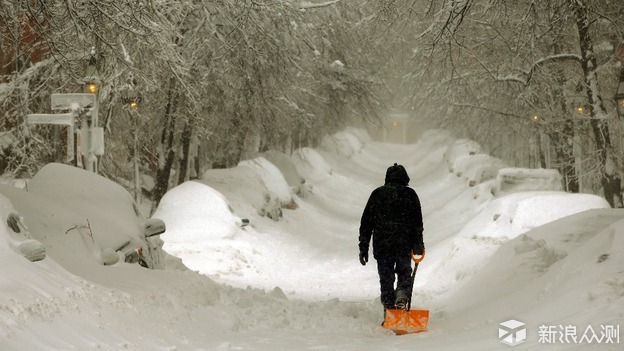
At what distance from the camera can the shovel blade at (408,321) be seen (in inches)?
329

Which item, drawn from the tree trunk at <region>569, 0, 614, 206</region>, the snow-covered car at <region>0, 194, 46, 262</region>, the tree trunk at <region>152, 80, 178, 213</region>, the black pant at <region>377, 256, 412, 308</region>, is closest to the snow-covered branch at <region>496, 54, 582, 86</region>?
the tree trunk at <region>569, 0, 614, 206</region>

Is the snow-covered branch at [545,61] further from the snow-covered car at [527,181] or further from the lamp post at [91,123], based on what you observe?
the lamp post at [91,123]

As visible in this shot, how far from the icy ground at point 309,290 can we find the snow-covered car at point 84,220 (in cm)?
32

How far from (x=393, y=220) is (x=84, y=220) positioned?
131 inches

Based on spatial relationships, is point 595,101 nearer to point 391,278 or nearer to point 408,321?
point 391,278

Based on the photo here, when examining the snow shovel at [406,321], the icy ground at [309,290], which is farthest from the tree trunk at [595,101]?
the snow shovel at [406,321]

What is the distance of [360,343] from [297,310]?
2401 mm

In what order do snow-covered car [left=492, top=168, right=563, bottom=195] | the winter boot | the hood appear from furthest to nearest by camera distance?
1. snow-covered car [left=492, top=168, right=563, bottom=195]
2. the hood
3. the winter boot

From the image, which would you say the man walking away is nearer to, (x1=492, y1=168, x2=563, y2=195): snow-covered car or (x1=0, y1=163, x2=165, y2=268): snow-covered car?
(x1=0, y1=163, x2=165, y2=268): snow-covered car

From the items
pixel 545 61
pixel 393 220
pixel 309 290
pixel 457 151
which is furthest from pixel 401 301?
pixel 457 151

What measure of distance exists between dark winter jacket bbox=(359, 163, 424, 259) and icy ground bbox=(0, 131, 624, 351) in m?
0.87

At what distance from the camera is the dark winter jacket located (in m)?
9.00

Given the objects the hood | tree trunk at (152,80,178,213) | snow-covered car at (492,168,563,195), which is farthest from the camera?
snow-covered car at (492,168,563,195)

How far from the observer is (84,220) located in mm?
9227
